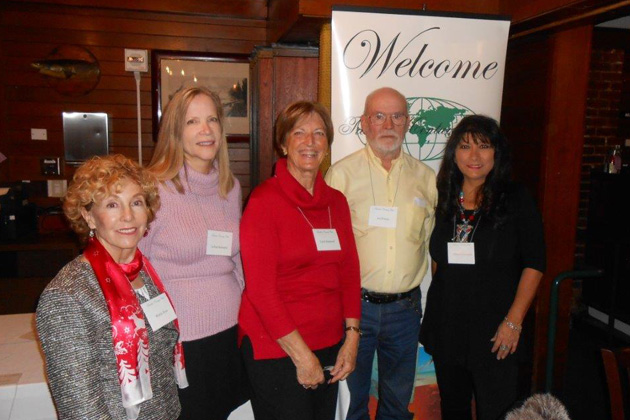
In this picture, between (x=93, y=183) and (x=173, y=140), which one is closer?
(x=93, y=183)

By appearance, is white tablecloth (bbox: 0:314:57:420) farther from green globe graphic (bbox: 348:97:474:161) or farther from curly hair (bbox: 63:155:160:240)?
green globe graphic (bbox: 348:97:474:161)

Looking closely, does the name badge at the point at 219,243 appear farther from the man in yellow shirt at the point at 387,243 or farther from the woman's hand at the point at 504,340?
the woman's hand at the point at 504,340

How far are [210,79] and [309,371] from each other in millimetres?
3823

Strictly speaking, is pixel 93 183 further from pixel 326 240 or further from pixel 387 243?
pixel 387 243

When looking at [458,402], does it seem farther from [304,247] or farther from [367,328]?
[304,247]

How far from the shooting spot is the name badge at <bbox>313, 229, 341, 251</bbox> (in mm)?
1621

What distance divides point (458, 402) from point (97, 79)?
4.21 m

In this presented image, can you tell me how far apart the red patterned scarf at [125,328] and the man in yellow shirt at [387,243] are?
95 cm

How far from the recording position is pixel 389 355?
6.70 feet

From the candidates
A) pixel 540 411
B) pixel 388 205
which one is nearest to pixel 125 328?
pixel 540 411

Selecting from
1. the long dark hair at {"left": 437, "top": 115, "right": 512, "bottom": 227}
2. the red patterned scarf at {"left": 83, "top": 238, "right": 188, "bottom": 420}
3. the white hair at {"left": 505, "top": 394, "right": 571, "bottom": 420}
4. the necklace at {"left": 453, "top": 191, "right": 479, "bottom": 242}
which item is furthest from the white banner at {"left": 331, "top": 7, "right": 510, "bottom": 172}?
the white hair at {"left": 505, "top": 394, "right": 571, "bottom": 420}

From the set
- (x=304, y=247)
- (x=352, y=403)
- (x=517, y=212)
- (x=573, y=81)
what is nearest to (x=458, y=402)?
(x=352, y=403)

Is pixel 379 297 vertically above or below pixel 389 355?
above

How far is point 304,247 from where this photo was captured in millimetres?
1587
